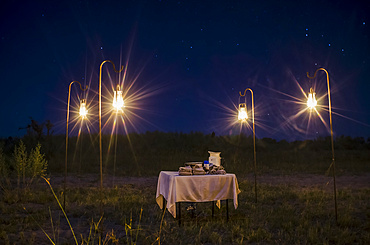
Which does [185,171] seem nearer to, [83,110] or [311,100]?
[83,110]

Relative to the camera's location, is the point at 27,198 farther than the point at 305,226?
Yes

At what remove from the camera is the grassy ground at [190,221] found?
16.4ft

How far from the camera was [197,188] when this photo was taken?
584 cm

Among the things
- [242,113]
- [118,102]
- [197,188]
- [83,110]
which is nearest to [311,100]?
[242,113]

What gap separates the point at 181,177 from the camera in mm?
A: 5695

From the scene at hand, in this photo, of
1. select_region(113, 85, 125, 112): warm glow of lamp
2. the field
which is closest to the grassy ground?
the field

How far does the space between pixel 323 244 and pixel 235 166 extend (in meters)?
11.8

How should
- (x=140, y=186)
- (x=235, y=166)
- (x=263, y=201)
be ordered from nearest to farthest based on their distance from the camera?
(x=263, y=201) → (x=140, y=186) → (x=235, y=166)

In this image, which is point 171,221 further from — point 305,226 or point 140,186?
point 140,186

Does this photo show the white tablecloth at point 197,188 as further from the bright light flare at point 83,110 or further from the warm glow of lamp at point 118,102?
the bright light flare at point 83,110

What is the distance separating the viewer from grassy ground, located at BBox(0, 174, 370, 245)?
16.4ft

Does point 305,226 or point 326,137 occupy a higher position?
point 326,137

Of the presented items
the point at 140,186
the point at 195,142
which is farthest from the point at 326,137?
the point at 140,186

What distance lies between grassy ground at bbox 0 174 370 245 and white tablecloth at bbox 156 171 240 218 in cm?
46
